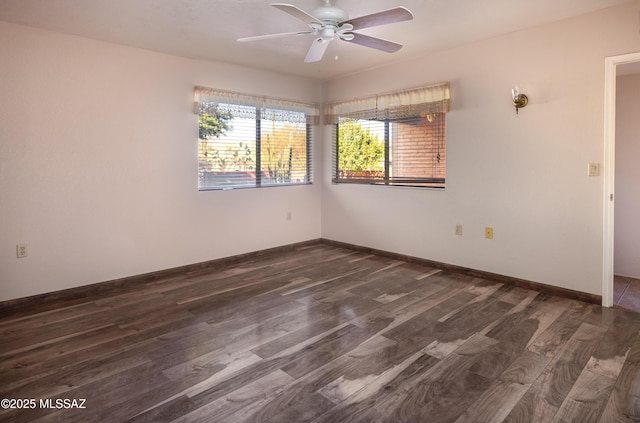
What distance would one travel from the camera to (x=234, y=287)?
3879mm

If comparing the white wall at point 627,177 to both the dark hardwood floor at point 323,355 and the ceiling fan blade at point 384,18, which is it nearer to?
the dark hardwood floor at point 323,355

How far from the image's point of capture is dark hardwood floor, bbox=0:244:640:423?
1947mm

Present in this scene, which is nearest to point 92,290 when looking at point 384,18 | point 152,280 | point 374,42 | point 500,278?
point 152,280

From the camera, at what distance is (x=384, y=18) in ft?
8.22

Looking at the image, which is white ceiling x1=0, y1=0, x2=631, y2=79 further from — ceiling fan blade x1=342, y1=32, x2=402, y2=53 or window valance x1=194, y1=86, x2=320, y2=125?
window valance x1=194, y1=86, x2=320, y2=125

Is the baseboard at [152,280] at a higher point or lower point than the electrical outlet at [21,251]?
lower

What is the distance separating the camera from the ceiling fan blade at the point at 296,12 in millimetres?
2320

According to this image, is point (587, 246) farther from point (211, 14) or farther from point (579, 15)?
point (211, 14)

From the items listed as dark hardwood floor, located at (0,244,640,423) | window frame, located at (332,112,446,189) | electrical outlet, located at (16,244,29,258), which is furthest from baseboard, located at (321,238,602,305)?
electrical outlet, located at (16,244,29,258)

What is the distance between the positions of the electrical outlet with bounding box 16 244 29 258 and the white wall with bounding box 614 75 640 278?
5.83 m

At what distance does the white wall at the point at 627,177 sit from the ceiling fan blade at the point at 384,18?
3084 mm

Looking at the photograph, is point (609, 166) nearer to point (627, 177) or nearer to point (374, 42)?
point (627, 177)

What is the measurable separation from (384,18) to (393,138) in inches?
98.9

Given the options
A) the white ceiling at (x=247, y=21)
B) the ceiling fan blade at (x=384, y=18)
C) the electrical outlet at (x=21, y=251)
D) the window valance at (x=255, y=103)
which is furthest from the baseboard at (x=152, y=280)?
the ceiling fan blade at (x=384, y=18)
